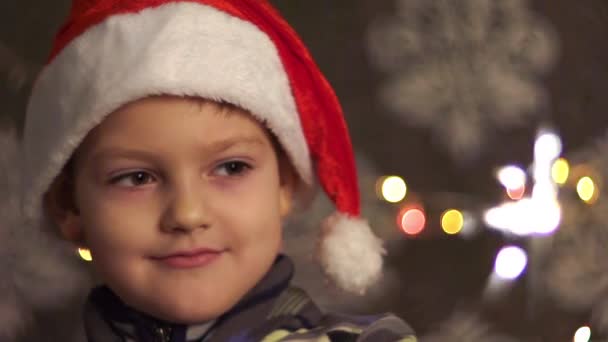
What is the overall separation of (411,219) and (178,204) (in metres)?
0.74

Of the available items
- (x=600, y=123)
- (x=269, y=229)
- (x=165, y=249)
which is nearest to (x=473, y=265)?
(x=600, y=123)

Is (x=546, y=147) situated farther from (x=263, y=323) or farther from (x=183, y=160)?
(x=183, y=160)

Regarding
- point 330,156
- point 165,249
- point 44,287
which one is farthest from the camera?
point 44,287

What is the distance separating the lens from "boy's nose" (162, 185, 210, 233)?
0.98 meters

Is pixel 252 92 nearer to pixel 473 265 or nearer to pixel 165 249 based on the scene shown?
pixel 165 249

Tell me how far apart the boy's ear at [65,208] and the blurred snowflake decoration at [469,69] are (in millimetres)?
667

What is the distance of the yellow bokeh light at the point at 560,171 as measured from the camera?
164 centimetres

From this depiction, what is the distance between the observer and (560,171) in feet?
5.42

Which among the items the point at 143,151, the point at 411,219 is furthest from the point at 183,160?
the point at 411,219

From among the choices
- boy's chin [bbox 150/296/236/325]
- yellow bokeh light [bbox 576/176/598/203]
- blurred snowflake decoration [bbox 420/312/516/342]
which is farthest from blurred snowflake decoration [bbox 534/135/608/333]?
boy's chin [bbox 150/296/236/325]

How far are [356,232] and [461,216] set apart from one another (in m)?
0.53

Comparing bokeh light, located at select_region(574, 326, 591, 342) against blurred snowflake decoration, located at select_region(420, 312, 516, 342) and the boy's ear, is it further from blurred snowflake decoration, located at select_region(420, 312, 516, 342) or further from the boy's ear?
the boy's ear

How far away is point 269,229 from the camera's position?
107cm

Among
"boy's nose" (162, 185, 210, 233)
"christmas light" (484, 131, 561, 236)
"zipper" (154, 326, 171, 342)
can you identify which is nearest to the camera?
"boy's nose" (162, 185, 210, 233)
